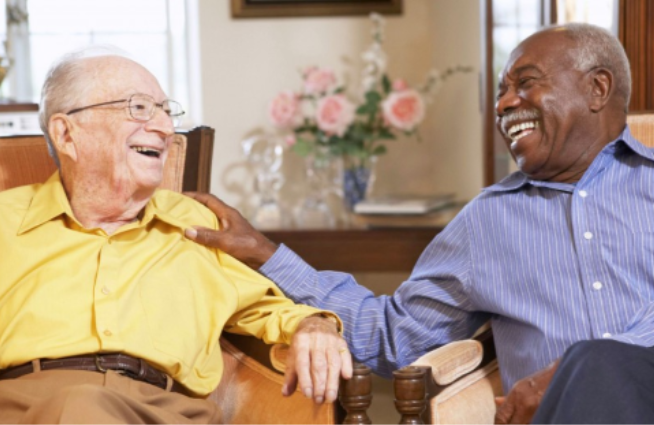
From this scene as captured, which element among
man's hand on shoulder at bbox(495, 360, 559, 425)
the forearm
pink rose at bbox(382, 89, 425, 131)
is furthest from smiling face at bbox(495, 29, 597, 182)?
pink rose at bbox(382, 89, 425, 131)

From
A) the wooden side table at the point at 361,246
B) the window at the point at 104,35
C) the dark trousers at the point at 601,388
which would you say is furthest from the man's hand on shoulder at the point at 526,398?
the window at the point at 104,35

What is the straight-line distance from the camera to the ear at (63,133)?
2.00 meters

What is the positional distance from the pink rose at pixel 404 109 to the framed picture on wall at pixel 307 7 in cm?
47

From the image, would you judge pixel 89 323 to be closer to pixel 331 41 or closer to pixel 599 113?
pixel 599 113

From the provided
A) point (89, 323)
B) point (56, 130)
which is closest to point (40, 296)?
point (89, 323)

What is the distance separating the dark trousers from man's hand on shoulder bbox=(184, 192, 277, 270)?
76 centimetres

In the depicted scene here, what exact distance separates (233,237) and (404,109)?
205cm

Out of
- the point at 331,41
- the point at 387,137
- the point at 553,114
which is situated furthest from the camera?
the point at 331,41

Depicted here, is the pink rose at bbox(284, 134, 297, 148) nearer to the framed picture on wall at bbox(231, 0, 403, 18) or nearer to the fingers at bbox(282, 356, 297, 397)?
the framed picture on wall at bbox(231, 0, 403, 18)

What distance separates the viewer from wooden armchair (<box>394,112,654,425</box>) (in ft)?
5.99

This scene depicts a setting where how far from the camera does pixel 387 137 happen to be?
4102 millimetres

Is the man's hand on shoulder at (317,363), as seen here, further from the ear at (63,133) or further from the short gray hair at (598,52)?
the short gray hair at (598,52)

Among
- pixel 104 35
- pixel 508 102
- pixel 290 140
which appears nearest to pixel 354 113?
pixel 290 140

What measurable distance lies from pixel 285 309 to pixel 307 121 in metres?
2.23
